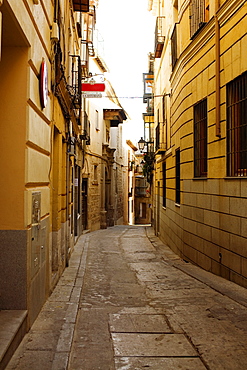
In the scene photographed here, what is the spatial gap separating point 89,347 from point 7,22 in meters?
3.42

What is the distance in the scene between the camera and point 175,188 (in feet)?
46.0

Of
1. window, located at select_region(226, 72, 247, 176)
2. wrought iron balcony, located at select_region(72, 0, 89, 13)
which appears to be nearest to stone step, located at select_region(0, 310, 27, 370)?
window, located at select_region(226, 72, 247, 176)

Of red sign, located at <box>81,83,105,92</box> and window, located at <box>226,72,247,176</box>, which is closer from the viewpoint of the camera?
window, located at <box>226,72,247,176</box>

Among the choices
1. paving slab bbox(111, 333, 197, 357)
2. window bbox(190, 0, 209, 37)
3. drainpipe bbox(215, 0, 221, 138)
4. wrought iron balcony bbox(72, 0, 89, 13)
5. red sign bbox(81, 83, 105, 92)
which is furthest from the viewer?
red sign bbox(81, 83, 105, 92)

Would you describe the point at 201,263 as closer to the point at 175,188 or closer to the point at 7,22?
the point at 175,188

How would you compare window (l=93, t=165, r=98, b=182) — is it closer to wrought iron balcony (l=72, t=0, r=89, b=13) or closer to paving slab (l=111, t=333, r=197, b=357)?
wrought iron balcony (l=72, t=0, r=89, b=13)

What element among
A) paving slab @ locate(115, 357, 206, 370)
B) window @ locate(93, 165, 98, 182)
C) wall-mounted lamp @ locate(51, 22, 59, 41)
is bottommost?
paving slab @ locate(115, 357, 206, 370)

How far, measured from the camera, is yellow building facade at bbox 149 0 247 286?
306 inches

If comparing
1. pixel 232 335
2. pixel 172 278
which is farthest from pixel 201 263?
pixel 232 335

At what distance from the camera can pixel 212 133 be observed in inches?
363

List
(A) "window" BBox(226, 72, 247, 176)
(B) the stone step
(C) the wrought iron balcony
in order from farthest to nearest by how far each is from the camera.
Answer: (C) the wrought iron balcony, (A) "window" BBox(226, 72, 247, 176), (B) the stone step

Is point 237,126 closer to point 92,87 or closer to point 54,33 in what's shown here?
point 54,33

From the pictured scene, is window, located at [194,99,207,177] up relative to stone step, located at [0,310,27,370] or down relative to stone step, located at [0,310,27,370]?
up

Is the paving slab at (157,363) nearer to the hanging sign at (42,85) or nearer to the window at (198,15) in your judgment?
the hanging sign at (42,85)
